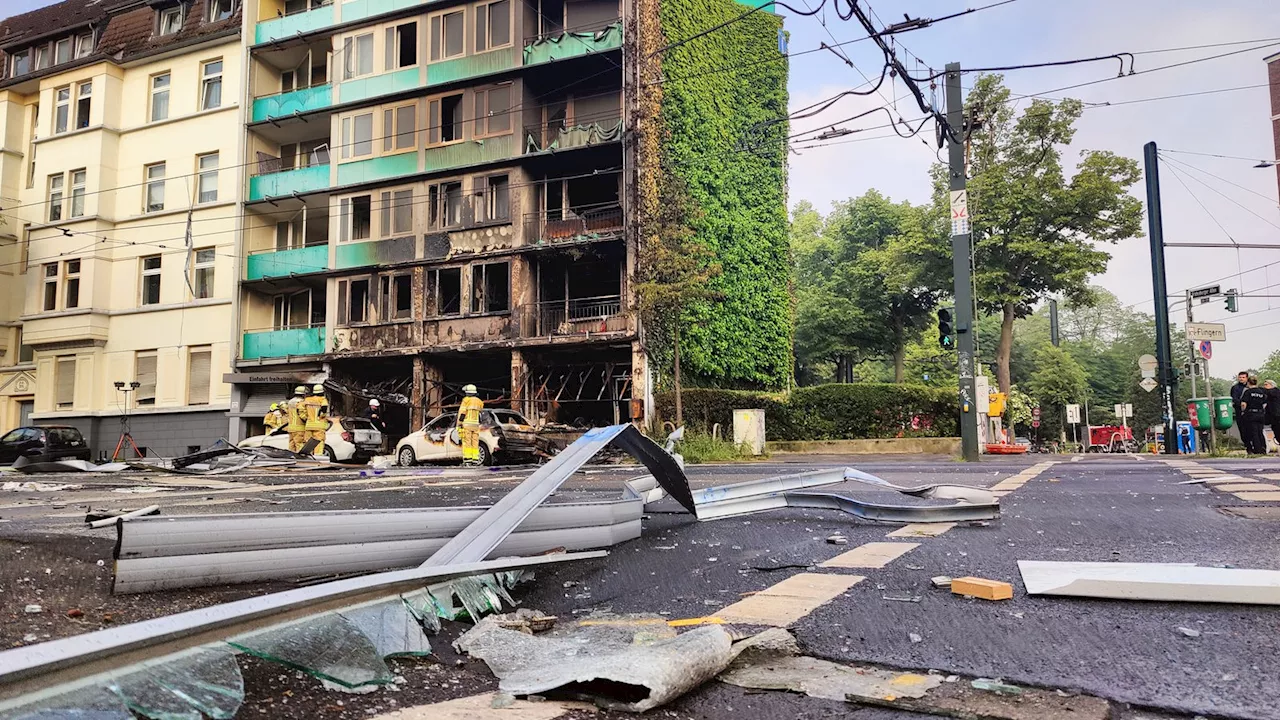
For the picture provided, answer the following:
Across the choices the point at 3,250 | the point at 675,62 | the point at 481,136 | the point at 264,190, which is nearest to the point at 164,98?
the point at 264,190

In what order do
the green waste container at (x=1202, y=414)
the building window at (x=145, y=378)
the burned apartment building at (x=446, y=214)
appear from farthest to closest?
the building window at (x=145, y=378) → the burned apartment building at (x=446, y=214) → the green waste container at (x=1202, y=414)

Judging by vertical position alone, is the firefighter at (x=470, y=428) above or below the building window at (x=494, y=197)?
below

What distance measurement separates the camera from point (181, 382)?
29516 millimetres

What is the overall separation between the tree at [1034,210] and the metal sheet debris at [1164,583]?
29.9 m

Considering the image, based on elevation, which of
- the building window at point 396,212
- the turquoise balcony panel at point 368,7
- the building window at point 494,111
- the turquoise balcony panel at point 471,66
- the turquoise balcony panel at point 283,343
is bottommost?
the turquoise balcony panel at point 283,343

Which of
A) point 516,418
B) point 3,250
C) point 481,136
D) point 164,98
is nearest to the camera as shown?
point 516,418

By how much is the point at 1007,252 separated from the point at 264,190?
27725 mm

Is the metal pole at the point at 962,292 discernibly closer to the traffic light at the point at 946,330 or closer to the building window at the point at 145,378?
the traffic light at the point at 946,330

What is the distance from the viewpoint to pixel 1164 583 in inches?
120

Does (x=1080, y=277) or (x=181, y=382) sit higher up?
(x=1080, y=277)

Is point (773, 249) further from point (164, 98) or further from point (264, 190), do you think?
point (164, 98)

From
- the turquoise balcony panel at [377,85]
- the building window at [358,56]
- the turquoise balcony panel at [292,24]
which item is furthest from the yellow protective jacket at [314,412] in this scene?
the turquoise balcony panel at [292,24]

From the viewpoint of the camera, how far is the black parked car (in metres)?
23.9

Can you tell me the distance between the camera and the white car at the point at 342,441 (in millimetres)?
20297
